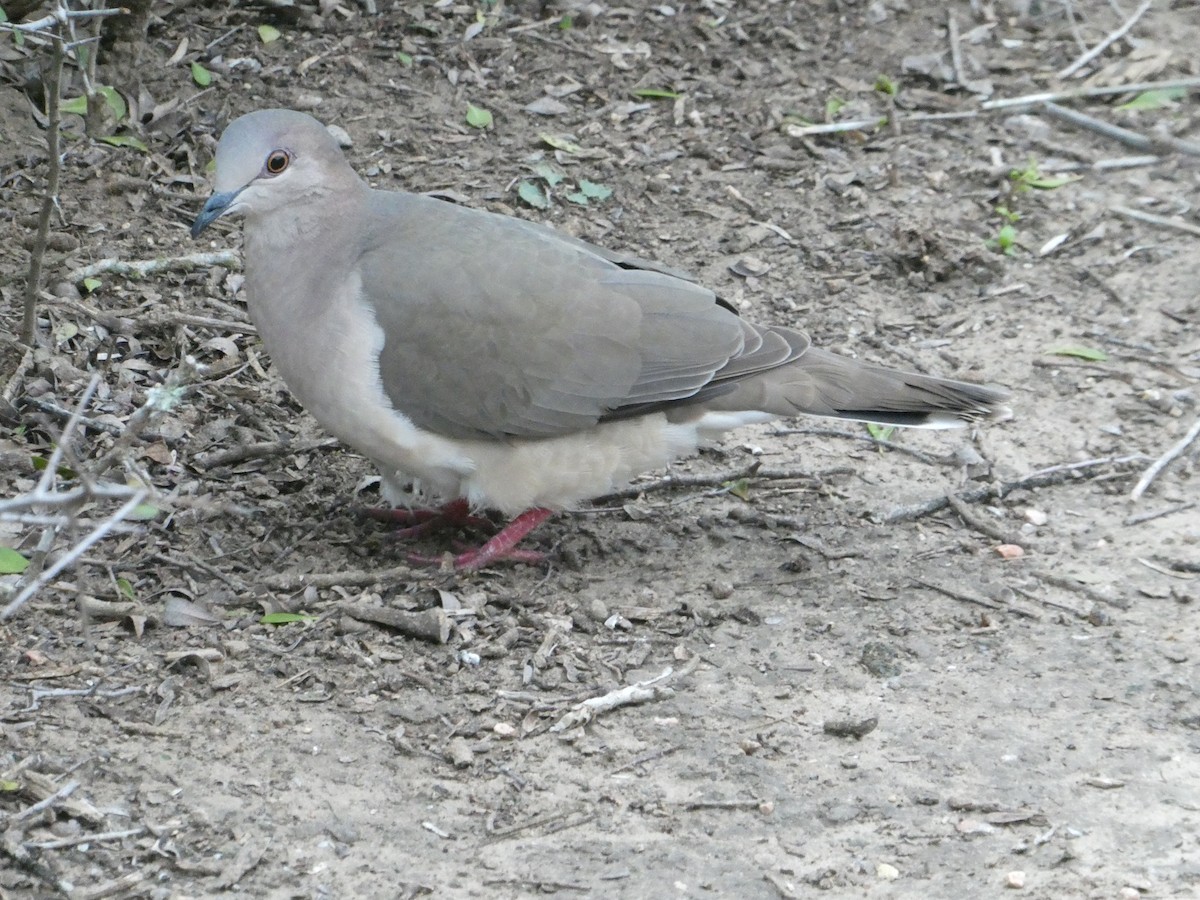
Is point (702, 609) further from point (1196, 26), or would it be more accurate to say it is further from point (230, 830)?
point (1196, 26)

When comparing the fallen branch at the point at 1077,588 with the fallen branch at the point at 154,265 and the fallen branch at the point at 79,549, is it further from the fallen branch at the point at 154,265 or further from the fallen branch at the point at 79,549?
the fallen branch at the point at 154,265

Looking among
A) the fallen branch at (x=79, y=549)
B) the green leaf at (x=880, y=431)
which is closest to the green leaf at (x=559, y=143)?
the green leaf at (x=880, y=431)

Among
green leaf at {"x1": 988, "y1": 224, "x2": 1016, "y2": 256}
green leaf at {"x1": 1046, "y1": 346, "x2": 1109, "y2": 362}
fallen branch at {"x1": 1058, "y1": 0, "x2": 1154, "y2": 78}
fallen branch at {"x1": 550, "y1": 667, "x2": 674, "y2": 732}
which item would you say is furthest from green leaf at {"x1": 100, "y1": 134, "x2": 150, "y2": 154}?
fallen branch at {"x1": 1058, "y1": 0, "x2": 1154, "y2": 78}

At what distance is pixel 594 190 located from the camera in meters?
6.70

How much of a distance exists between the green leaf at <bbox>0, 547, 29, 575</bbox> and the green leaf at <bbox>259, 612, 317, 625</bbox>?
678mm

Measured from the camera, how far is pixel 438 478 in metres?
4.71

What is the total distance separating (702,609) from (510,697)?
81 centimetres

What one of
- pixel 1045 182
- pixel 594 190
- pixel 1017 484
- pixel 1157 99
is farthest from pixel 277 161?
pixel 1157 99

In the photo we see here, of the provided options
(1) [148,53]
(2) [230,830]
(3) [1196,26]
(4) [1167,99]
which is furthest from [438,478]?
(3) [1196,26]

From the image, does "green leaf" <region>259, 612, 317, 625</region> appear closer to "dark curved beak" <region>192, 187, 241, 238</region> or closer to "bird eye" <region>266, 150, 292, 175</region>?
"dark curved beak" <region>192, 187, 241, 238</region>

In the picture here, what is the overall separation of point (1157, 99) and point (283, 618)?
5.64 m

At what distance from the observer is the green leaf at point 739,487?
5.37 meters

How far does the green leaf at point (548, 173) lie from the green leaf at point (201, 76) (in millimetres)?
1533

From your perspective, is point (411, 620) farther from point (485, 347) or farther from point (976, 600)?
point (976, 600)
